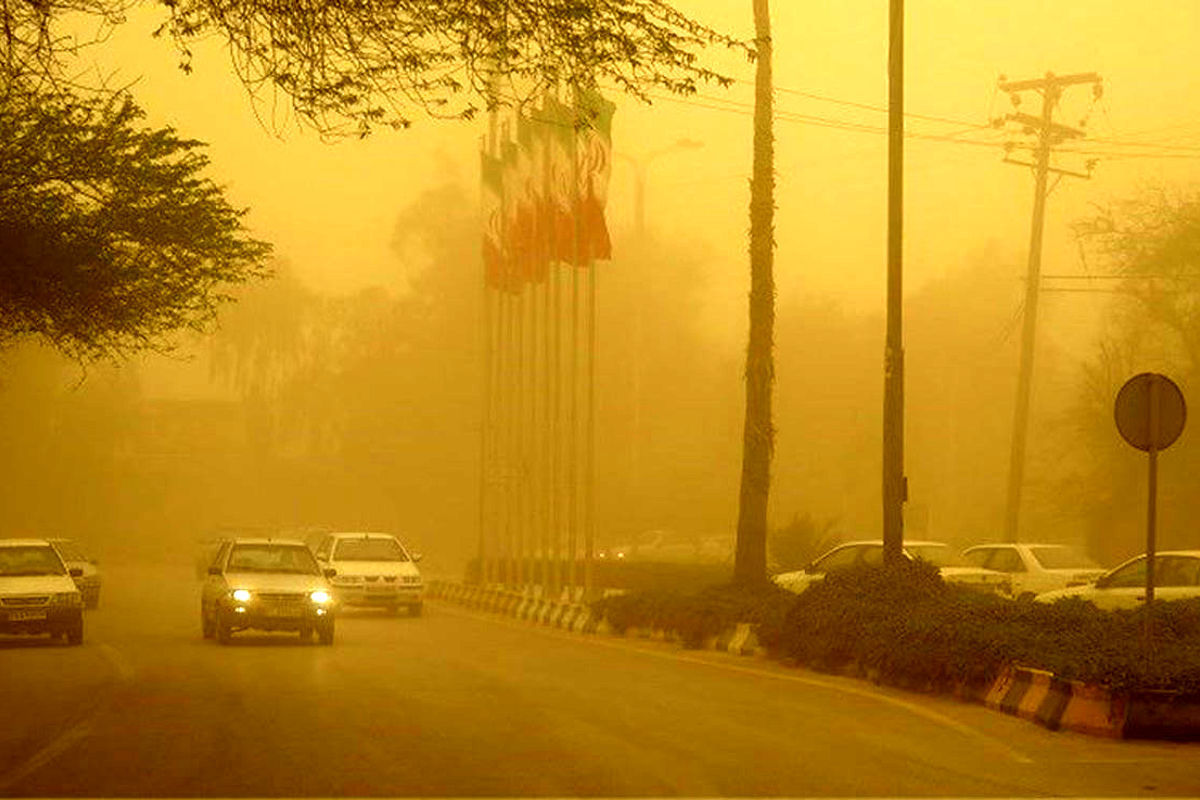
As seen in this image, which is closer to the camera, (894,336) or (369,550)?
(894,336)

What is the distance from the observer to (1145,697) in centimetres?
1880

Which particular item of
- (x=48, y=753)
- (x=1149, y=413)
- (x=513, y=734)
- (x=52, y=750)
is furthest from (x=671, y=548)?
(x=48, y=753)

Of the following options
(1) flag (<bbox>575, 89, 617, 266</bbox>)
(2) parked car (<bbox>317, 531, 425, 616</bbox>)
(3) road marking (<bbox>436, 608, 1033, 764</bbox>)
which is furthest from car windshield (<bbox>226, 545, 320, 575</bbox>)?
(2) parked car (<bbox>317, 531, 425, 616</bbox>)

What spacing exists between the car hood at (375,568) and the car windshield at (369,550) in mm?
384

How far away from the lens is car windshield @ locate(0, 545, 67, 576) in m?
34.6

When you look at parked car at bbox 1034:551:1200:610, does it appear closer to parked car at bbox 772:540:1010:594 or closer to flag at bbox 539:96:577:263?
parked car at bbox 772:540:1010:594

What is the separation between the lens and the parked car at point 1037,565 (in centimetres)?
3738

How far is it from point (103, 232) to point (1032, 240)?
27.9m

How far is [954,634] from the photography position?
23375 millimetres

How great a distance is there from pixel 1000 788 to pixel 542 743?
3.97 metres

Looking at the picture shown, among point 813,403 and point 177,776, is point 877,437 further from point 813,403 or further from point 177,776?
point 177,776

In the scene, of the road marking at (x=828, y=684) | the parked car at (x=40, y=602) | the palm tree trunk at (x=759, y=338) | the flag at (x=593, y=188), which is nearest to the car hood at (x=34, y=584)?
the parked car at (x=40, y=602)

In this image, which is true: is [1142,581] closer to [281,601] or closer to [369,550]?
[281,601]

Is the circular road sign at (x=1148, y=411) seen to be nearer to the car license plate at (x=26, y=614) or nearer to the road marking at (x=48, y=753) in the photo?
the road marking at (x=48, y=753)
